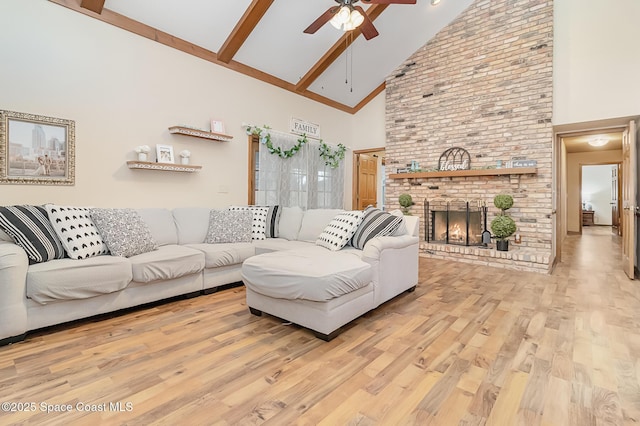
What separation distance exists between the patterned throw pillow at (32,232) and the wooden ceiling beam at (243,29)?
3037 millimetres

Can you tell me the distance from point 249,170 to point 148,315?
9.37ft

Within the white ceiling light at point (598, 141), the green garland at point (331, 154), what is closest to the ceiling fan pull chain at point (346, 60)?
the green garland at point (331, 154)

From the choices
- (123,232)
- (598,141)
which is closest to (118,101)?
(123,232)

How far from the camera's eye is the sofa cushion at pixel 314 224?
12.3 feet

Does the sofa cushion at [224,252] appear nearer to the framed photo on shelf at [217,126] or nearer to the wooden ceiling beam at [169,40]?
the framed photo on shelf at [217,126]

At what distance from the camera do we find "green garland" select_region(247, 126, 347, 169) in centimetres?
503

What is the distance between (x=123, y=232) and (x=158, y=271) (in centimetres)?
48

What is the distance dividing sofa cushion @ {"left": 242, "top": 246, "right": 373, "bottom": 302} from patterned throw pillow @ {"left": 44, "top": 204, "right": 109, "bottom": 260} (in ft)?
4.24

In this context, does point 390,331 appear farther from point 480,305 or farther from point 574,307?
point 574,307

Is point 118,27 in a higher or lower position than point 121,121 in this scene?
higher

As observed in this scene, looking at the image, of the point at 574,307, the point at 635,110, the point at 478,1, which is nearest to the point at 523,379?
the point at 574,307

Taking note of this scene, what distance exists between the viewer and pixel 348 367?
5.87 feet

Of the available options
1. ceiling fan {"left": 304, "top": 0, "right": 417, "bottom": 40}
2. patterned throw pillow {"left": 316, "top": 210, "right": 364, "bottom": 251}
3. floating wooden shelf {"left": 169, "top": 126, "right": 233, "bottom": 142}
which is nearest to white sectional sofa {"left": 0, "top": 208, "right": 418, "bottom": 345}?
patterned throw pillow {"left": 316, "top": 210, "right": 364, "bottom": 251}

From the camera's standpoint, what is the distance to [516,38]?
476 cm
